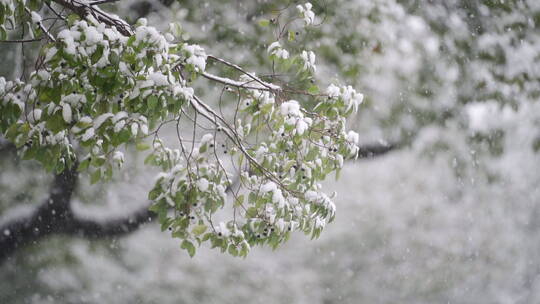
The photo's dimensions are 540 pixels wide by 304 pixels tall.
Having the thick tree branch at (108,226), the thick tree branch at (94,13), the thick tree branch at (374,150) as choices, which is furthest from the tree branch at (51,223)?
the thick tree branch at (374,150)

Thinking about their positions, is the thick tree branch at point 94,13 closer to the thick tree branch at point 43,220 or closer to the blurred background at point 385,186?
the blurred background at point 385,186

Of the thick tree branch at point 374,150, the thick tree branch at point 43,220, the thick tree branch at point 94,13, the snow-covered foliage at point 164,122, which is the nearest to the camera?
the snow-covered foliage at point 164,122

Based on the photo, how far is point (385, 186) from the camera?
347cm

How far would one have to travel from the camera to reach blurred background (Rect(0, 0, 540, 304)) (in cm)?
296

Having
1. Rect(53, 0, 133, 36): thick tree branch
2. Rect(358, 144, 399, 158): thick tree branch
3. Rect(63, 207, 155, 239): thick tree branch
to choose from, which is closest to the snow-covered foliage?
Rect(53, 0, 133, 36): thick tree branch

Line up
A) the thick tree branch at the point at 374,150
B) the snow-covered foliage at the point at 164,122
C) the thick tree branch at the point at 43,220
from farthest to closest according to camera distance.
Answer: the thick tree branch at the point at 374,150, the thick tree branch at the point at 43,220, the snow-covered foliage at the point at 164,122

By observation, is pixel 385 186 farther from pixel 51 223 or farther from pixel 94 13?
pixel 94 13

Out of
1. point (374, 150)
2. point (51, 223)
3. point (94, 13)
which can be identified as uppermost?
point (374, 150)

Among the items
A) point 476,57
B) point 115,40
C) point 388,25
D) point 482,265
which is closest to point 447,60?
point 476,57

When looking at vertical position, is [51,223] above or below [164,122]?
above

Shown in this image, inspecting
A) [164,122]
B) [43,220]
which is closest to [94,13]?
[164,122]

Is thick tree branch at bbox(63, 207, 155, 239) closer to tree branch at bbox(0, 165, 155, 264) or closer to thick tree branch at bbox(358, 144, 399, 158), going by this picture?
tree branch at bbox(0, 165, 155, 264)

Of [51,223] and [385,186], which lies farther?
[385,186]

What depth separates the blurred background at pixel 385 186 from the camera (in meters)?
2.96
